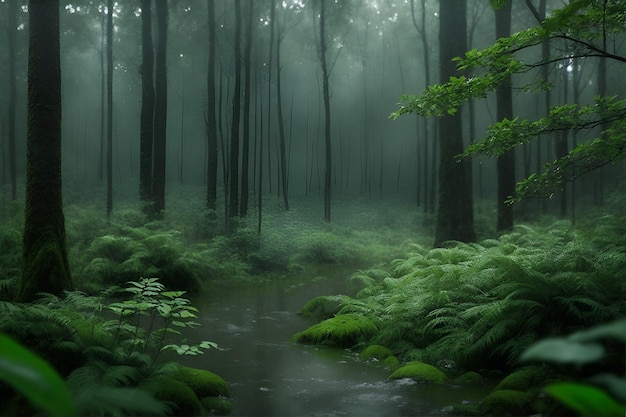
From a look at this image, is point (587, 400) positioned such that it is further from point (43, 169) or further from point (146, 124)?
point (146, 124)

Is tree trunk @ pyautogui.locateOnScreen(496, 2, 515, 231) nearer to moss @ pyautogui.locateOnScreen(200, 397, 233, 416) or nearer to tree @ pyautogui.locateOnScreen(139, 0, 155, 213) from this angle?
moss @ pyautogui.locateOnScreen(200, 397, 233, 416)

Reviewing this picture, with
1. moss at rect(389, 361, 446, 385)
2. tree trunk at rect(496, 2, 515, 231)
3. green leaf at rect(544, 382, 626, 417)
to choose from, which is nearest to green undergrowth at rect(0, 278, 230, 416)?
moss at rect(389, 361, 446, 385)

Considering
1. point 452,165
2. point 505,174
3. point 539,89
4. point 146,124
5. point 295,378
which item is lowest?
point 295,378

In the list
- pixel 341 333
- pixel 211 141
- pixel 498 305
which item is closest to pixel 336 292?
pixel 341 333

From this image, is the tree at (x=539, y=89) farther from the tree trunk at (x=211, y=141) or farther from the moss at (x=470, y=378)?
the tree trunk at (x=211, y=141)

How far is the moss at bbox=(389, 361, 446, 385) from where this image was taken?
18.6ft

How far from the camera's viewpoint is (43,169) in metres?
8.05

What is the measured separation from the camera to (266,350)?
288 inches

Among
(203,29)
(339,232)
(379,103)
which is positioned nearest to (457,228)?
(339,232)

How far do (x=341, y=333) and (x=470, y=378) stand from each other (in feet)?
7.74

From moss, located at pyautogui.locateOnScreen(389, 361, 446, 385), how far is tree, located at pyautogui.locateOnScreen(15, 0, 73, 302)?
5.38 metres

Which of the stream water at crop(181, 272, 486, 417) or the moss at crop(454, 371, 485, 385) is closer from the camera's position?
the stream water at crop(181, 272, 486, 417)

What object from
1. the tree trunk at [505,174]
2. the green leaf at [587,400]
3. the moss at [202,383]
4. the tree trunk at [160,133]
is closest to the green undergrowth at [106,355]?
the moss at [202,383]

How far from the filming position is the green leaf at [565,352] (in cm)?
68
